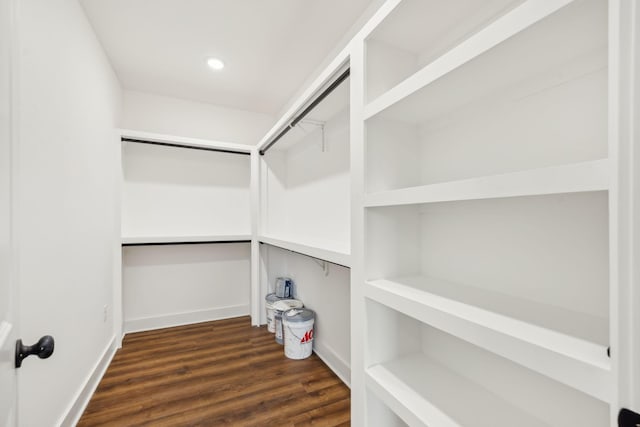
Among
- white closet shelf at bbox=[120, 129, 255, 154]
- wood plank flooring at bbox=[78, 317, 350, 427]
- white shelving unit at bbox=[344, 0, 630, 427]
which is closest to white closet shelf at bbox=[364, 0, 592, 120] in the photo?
white shelving unit at bbox=[344, 0, 630, 427]

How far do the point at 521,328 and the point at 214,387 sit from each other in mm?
1916

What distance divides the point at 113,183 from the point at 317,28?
2.09 metres

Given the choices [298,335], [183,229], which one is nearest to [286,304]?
[298,335]

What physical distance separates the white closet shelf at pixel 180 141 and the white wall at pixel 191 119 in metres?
0.25

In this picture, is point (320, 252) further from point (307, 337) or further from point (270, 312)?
point (270, 312)

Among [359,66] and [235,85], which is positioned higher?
[235,85]

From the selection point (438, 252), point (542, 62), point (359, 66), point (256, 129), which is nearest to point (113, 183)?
point (256, 129)

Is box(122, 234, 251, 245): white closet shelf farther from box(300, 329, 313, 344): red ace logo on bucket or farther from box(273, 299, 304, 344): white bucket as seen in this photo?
box(300, 329, 313, 344): red ace logo on bucket

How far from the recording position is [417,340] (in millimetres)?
1255

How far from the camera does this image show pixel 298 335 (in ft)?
7.43

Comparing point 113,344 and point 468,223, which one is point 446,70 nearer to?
point 468,223

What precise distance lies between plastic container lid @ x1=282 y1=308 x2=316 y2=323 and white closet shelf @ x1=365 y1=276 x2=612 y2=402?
136 cm

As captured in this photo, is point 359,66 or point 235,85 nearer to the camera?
point 359,66

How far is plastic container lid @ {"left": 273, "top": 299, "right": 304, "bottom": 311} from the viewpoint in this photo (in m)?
2.56
